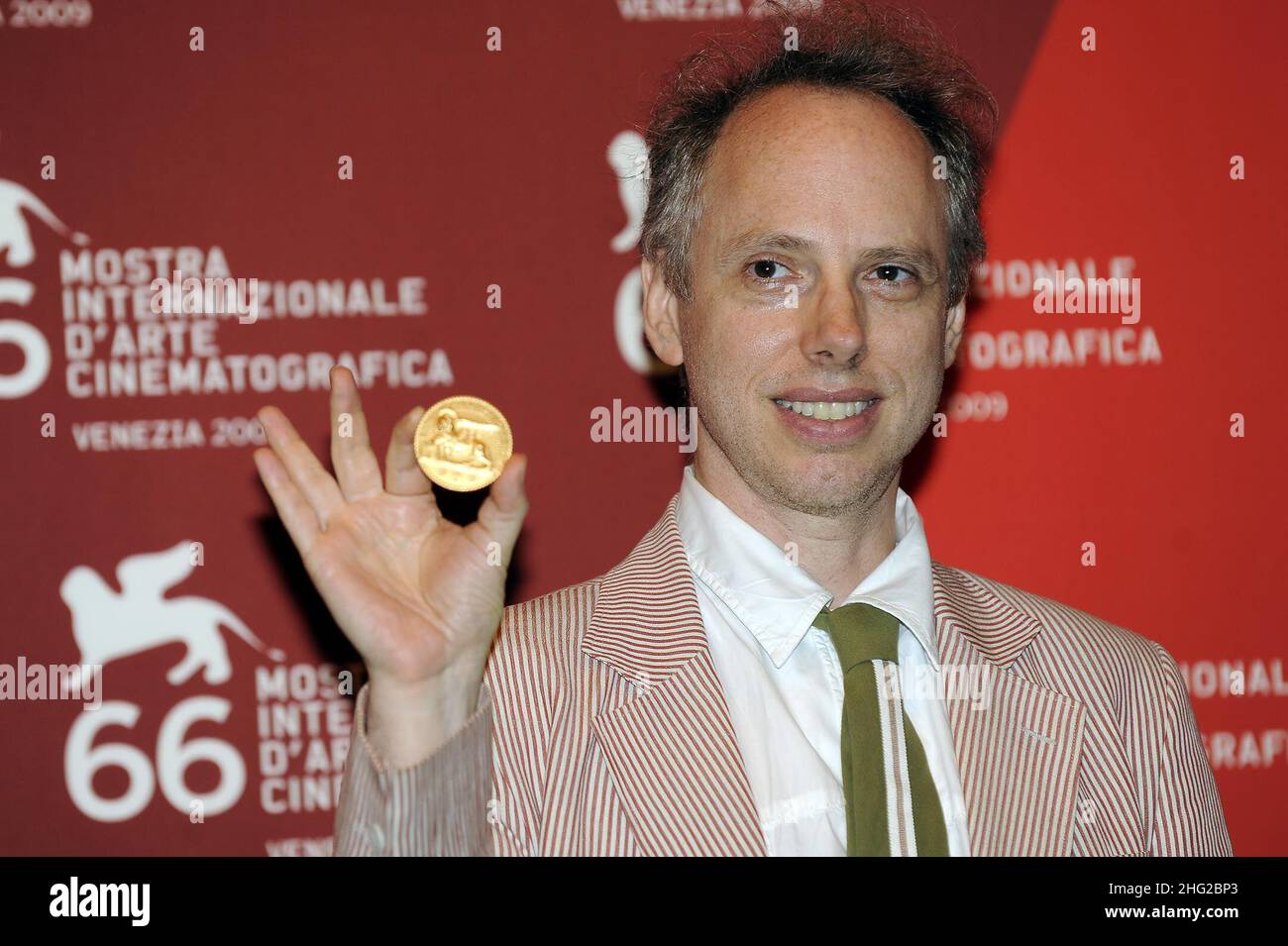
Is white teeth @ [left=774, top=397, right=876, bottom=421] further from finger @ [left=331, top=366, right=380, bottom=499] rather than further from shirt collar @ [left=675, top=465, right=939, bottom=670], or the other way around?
finger @ [left=331, top=366, right=380, bottom=499]

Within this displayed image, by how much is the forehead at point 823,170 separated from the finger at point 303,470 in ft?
2.60

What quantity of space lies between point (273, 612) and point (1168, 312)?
6.89 ft

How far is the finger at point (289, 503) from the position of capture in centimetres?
157

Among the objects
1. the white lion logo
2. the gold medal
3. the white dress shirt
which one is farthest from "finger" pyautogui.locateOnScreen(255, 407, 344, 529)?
the white lion logo

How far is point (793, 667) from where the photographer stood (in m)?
1.89

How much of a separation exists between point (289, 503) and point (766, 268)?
831 mm

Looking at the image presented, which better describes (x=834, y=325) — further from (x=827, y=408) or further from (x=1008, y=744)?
(x=1008, y=744)

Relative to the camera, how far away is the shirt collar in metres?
1.88

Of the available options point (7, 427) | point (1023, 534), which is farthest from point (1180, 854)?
point (7, 427)

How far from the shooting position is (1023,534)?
285cm

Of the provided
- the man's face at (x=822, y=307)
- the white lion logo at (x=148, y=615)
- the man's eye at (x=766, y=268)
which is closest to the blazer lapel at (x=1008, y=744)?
the man's face at (x=822, y=307)

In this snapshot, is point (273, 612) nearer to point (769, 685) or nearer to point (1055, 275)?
point (769, 685)
